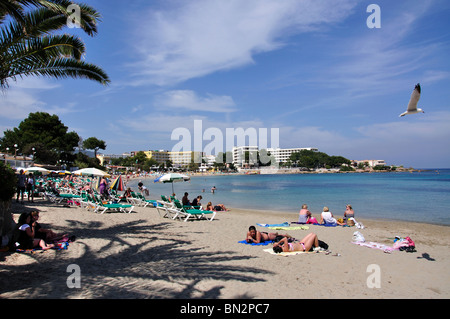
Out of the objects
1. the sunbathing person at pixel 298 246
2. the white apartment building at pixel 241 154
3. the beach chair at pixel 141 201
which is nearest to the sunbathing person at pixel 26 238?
the sunbathing person at pixel 298 246

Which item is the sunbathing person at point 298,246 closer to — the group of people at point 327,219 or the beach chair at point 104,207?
the group of people at point 327,219

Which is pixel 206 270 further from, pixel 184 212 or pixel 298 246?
pixel 184 212

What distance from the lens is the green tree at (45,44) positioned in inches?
240

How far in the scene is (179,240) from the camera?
25.5 ft

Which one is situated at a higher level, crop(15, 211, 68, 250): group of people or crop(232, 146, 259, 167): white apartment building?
crop(232, 146, 259, 167): white apartment building

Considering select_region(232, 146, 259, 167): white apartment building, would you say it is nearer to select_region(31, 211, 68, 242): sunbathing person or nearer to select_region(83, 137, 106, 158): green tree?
select_region(83, 137, 106, 158): green tree

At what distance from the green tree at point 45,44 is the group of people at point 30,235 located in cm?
306

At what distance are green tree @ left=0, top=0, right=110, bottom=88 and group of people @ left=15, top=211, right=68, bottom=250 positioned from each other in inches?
120

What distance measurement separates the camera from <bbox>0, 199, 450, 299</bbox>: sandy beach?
426 centimetres

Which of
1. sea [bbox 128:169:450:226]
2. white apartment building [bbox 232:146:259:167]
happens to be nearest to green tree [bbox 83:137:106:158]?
sea [bbox 128:169:450:226]

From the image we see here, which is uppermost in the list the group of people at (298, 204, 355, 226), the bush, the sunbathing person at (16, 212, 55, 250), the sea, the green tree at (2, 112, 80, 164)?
the green tree at (2, 112, 80, 164)

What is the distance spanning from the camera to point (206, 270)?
523cm
